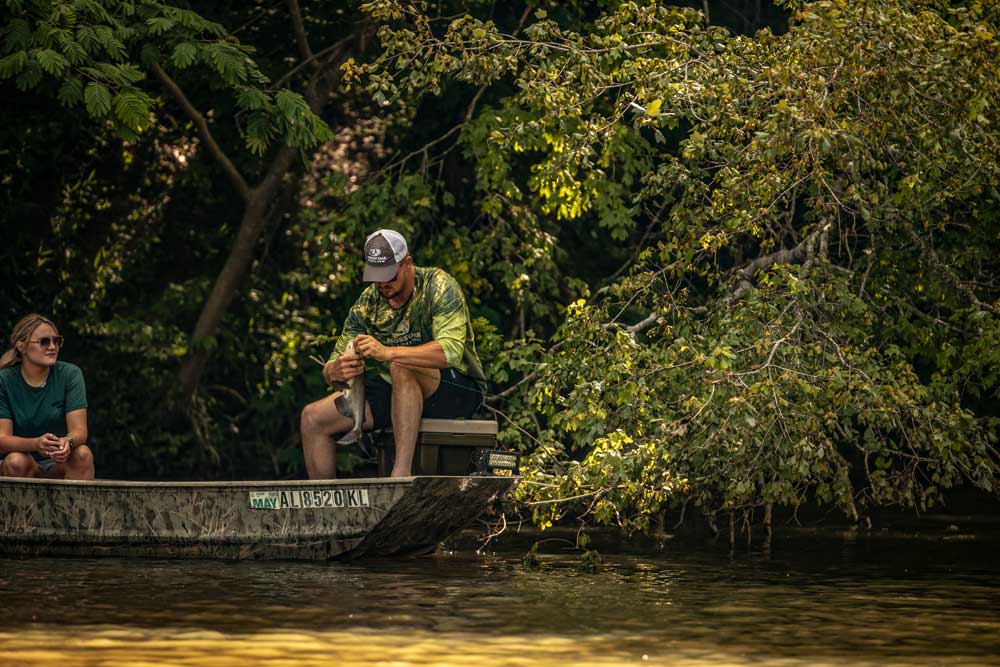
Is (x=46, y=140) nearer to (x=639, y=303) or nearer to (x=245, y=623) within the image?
(x=639, y=303)

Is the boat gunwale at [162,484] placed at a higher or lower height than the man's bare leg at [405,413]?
Answer: lower

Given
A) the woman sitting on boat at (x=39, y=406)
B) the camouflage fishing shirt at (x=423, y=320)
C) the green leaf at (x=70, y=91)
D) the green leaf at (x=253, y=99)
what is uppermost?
the green leaf at (x=253, y=99)

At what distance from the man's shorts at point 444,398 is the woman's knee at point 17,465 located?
6.79 ft

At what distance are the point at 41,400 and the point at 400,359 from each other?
88.1 inches

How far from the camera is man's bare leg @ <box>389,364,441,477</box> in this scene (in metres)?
9.45

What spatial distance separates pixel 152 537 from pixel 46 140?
8061mm

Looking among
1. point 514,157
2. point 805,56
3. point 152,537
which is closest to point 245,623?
point 152,537

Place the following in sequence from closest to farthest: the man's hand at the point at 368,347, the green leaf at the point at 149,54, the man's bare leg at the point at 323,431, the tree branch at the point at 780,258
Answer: the man's hand at the point at 368,347 → the man's bare leg at the point at 323,431 → the tree branch at the point at 780,258 → the green leaf at the point at 149,54

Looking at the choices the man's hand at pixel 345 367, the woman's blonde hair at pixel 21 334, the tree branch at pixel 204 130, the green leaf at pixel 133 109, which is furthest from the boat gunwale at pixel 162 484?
the tree branch at pixel 204 130

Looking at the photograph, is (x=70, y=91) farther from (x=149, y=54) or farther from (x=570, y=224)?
(x=570, y=224)

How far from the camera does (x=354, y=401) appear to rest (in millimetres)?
9570

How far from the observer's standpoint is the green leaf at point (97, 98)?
1231cm

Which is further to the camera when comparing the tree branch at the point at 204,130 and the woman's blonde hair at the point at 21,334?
the tree branch at the point at 204,130

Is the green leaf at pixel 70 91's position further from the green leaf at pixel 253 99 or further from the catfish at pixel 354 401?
the catfish at pixel 354 401
